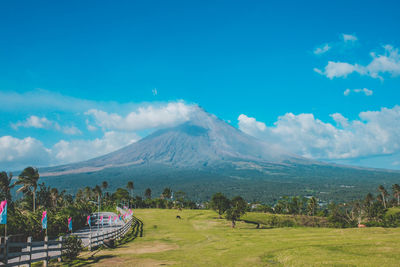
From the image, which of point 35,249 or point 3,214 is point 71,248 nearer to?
point 35,249

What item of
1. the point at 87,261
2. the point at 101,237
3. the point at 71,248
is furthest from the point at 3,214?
the point at 101,237

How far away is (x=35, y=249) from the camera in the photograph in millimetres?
19734

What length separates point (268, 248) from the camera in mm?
20562

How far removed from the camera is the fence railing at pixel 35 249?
13.6 m

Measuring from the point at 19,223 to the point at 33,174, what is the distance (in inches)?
1367

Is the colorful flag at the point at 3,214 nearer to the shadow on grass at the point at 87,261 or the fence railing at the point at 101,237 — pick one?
the shadow on grass at the point at 87,261

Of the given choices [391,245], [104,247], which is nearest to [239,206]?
[104,247]

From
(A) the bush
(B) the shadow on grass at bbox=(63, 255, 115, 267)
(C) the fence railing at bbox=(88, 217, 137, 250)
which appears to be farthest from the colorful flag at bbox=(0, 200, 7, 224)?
(C) the fence railing at bbox=(88, 217, 137, 250)

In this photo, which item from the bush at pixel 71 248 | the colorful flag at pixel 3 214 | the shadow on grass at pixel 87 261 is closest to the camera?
the colorful flag at pixel 3 214

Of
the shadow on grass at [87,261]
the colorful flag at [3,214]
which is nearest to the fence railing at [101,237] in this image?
the shadow on grass at [87,261]

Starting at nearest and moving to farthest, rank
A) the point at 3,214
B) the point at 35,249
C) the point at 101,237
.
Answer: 1. the point at 3,214
2. the point at 35,249
3. the point at 101,237

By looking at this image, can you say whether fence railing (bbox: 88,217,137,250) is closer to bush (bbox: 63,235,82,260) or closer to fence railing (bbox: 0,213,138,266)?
fence railing (bbox: 0,213,138,266)

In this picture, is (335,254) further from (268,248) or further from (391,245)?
(268,248)

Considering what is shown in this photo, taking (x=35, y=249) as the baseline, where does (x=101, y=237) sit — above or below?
below
